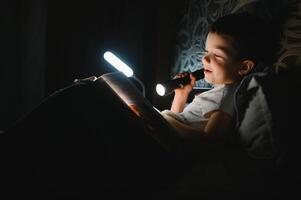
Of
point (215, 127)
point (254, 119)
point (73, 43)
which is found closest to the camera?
point (254, 119)

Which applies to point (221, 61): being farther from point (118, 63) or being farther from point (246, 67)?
point (118, 63)

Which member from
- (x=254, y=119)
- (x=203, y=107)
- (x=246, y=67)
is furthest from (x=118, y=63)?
(x=254, y=119)

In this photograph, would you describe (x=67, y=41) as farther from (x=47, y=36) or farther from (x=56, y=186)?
(x=56, y=186)

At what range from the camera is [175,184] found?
896 millimetres

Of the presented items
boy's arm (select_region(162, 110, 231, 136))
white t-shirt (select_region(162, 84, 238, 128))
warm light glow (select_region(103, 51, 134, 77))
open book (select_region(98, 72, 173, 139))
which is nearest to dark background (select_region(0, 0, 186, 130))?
warm light glow (select_region(103, 51, 134, 77))

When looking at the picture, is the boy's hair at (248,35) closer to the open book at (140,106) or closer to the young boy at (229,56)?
Answer: the young boy at (229,56)

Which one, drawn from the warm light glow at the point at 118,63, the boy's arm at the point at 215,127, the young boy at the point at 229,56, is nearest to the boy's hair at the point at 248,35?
the young boy at the point at 229,56

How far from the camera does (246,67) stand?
1353mm

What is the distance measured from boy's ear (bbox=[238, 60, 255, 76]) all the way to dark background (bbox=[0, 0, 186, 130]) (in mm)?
869

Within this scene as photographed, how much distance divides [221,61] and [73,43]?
47.1 inches

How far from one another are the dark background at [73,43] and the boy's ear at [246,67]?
0.87m

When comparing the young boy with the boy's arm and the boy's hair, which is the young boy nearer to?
A: the boy's hair

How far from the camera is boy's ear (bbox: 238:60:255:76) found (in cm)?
134

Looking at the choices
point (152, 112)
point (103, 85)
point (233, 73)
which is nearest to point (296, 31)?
point (233, 73)
